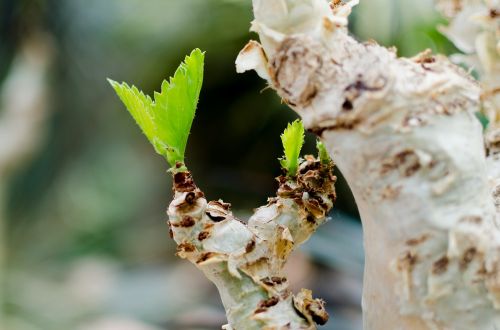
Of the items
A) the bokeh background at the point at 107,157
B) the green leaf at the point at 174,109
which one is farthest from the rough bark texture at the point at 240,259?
the bokeh background at the point at 107,157

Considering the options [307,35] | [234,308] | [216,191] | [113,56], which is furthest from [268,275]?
[113,56]

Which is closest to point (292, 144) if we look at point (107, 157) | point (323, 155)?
point (323, 155)

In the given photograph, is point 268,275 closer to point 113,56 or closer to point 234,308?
point 234,308

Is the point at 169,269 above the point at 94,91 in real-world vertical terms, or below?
below

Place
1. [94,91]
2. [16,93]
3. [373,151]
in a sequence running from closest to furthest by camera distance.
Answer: [373,151] < [16,93] < [94,91]

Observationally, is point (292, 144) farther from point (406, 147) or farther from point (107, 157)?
point (107, 157)

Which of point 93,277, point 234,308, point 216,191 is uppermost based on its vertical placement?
point 216,191
